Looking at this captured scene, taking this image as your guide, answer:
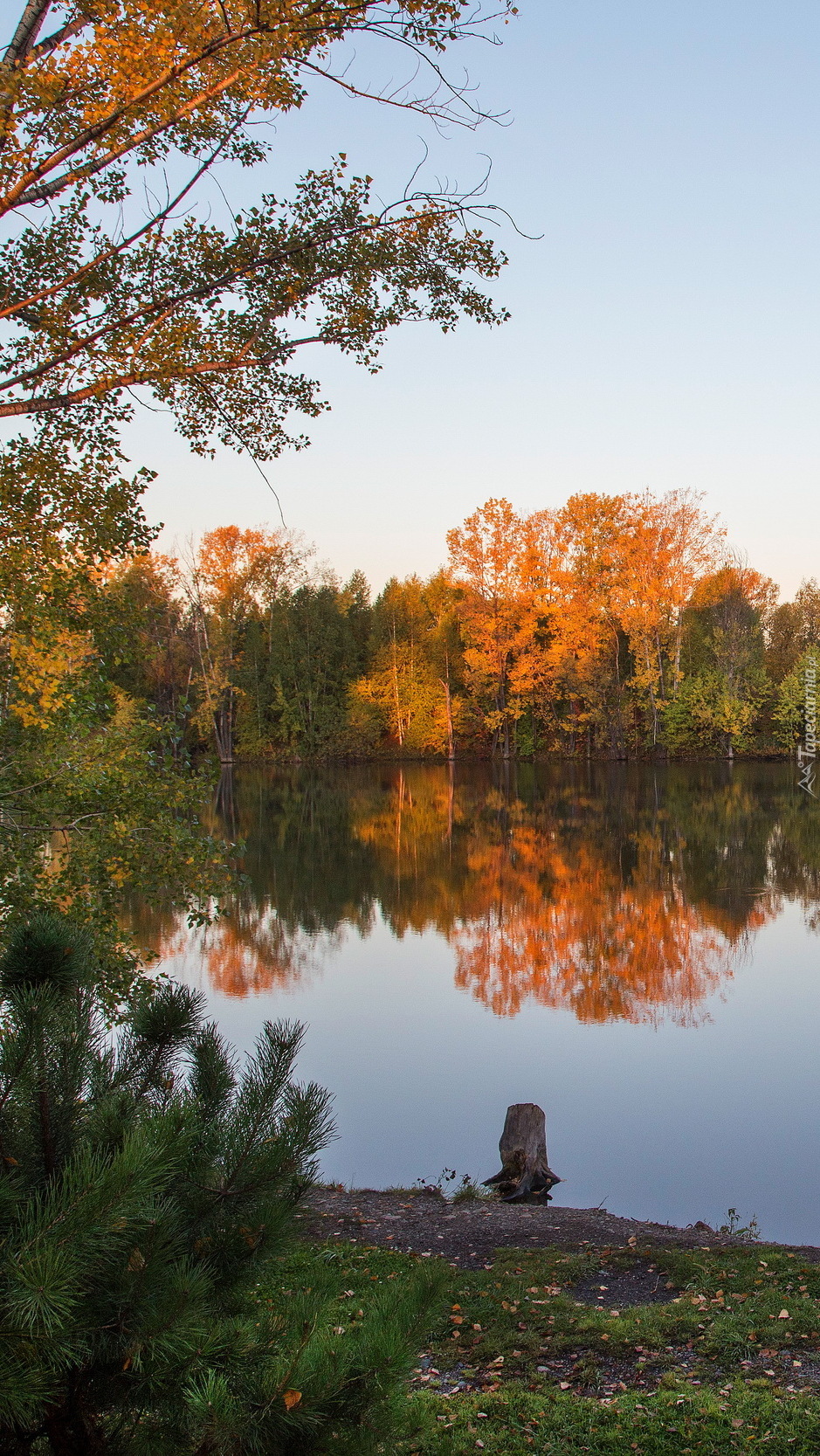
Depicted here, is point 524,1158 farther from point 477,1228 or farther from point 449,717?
point 449,717

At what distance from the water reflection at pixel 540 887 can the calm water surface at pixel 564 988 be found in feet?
0.30

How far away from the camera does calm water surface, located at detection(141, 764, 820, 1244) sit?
10.5 meters

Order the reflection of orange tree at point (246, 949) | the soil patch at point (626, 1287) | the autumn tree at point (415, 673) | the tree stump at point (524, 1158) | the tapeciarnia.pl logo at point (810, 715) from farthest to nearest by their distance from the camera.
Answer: the autumn tree at point (415, 673) < the tapeciarnia.pl logo at point (810, 715) < the reflection of orange tree at point (246, 949) < the tree stump at point (524, 1158) < the soil patch at point (626, 1287)

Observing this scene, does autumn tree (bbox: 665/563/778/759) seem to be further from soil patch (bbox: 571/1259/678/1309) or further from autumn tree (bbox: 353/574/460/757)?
soil patch (bbox: 571/1259/678/1309)

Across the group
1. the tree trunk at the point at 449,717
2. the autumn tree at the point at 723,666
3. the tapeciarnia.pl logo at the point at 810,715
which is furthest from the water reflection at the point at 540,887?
the tree trunk at the point at 449,717

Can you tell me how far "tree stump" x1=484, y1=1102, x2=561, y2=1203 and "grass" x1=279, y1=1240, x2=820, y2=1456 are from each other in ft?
7.44

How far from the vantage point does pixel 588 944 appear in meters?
19.0

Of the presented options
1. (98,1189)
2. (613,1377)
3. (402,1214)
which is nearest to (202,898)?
(402,1214)

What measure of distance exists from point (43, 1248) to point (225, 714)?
208ft

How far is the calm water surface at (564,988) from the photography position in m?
10.5

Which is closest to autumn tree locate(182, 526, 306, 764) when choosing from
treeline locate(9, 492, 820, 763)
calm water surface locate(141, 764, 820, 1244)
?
treeline locate(9, 492, 820, 763)

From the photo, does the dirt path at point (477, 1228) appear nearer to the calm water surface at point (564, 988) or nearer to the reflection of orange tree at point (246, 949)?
the calm water surface at point (564, 988)

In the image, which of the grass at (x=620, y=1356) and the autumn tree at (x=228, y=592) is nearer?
the grass at (x=620, y=1356)

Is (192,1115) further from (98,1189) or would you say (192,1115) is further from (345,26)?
(345,26)
